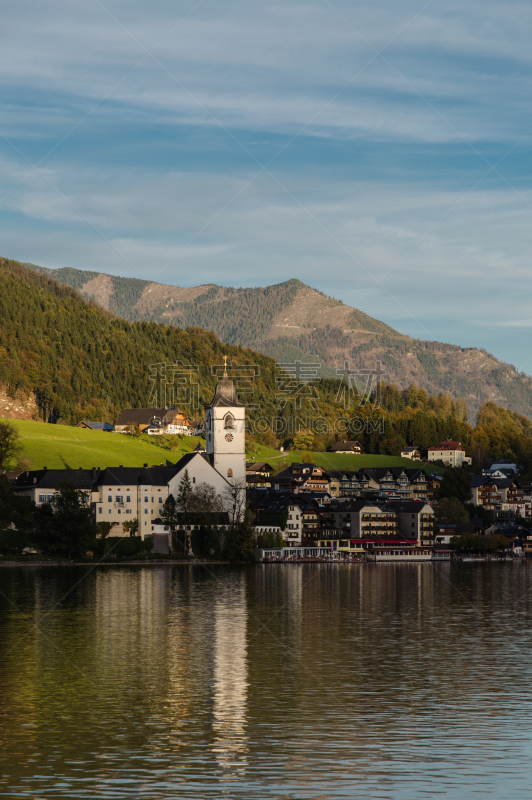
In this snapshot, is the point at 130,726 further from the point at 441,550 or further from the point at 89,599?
the point at 441,550

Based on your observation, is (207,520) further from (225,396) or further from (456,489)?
(456,489)

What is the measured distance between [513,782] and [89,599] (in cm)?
4551

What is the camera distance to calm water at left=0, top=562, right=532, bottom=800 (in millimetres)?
21109

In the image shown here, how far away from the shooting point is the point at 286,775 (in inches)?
837

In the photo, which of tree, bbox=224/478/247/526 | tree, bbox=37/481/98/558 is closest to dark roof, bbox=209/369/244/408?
tree, bbox=224/478/247/526

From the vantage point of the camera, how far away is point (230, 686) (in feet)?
105

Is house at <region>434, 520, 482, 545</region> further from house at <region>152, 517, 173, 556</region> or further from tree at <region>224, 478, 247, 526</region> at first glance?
house at <region>152, 517, 173, 556</region>

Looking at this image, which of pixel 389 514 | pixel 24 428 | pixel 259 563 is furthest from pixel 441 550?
pixel 24 428

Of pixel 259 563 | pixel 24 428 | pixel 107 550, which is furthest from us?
pixel 24 428

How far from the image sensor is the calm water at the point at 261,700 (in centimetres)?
2111

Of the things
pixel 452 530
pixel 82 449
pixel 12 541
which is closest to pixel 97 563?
pixel 12 541

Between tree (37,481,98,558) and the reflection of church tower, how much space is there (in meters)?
30.9

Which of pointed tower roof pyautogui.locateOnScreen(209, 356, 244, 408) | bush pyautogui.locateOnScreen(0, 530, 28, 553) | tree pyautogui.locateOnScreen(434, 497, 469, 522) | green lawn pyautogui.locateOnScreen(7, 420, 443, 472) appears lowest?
bush pyautogui.locateOnScreen(0, 530, 28, 553)

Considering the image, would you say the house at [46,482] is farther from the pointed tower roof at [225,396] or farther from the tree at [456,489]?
the tree at [456,489]
